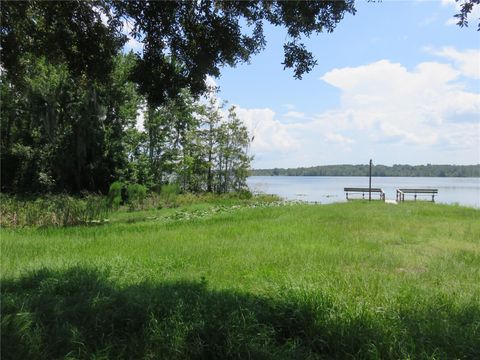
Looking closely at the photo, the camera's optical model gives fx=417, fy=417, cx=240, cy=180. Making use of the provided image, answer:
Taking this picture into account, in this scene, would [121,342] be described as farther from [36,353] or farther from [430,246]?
[430,246]

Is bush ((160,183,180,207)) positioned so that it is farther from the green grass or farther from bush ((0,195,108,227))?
the green grass

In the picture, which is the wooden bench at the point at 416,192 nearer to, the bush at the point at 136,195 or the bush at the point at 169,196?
the bush at the point at 169,196

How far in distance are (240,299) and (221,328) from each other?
2.90 ft

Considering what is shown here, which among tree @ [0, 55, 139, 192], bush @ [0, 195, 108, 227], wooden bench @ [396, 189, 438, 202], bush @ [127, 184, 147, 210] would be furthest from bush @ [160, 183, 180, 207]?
wooden bench @ [396, 189, 438, 202]

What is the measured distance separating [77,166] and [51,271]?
20170 mm

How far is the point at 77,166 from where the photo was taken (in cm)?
2491

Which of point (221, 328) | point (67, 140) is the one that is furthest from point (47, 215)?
point (67, 140)

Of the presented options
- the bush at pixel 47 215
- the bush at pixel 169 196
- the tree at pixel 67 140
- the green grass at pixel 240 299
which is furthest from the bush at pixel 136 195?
the green grass at pixel 240 299

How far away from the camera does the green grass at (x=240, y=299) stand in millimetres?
3789

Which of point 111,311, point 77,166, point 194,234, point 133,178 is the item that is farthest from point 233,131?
point 111,311

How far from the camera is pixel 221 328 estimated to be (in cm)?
401

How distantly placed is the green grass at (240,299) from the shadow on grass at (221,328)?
12 millimetres

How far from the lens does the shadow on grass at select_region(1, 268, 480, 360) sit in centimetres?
372

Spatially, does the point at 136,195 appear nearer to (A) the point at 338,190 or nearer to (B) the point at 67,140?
(B) the point at 67,140
